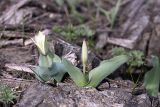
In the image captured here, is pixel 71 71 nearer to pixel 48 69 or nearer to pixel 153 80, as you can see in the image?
pixel 48 69

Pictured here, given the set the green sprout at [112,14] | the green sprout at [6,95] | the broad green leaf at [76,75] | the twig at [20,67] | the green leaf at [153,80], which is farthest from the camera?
the green sprout at [112,14]

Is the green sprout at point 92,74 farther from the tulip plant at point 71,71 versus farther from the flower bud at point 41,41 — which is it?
the flower bud at point 41,41

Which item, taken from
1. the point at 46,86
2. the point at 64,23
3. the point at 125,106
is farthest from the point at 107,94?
the point at 64,23

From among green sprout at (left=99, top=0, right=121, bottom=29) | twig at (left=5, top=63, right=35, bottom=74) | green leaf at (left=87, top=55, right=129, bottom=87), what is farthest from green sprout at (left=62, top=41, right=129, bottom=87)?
green sprout at (left=99, top=0, right=121, bottom=29)

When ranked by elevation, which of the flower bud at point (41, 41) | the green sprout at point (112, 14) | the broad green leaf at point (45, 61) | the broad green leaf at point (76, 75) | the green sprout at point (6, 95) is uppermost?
the green sprout at point (112, 14)

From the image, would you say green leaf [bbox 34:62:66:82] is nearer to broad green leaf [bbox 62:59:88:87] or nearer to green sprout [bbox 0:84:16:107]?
broad green leaf [bbox 62:59:88:87]

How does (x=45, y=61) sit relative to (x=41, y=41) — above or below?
below

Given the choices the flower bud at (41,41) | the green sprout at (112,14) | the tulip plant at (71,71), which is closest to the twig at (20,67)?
the tulip plant at (71,71)

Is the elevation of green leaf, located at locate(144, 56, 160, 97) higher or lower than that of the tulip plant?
lower

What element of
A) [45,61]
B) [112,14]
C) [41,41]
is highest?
[112,14]

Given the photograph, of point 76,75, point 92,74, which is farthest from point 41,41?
point 92,74
